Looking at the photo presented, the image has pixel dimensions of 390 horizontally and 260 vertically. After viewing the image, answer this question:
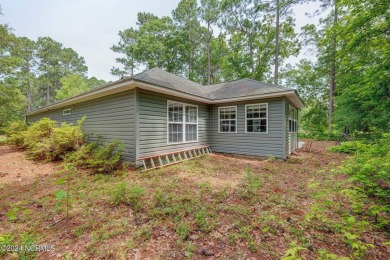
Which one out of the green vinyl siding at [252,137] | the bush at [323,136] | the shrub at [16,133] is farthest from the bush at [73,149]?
the bush at [323,136]

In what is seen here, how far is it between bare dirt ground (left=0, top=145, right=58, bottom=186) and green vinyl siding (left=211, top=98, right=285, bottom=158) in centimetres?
697

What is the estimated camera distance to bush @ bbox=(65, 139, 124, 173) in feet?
17.0

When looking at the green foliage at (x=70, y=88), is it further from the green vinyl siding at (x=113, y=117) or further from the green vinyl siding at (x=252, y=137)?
the green vinyl siding at (x=252, y=137)

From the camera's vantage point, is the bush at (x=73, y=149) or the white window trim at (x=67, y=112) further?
the white window trim at (x=67, y=112)

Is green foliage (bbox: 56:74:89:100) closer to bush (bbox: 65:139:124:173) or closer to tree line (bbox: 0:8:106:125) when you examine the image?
tree line (bbox: 0:8:106:125)

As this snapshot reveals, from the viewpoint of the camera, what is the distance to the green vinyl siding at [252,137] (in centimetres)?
702

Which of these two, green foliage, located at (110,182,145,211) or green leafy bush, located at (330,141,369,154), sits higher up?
green leafy bush, located at (330,141,369,154)

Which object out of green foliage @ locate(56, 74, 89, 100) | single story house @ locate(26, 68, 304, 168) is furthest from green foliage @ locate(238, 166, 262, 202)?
green foliage @ locate(56, 74, 89, 100)

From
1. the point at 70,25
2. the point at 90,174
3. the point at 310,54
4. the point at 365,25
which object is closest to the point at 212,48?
the point at 310,54

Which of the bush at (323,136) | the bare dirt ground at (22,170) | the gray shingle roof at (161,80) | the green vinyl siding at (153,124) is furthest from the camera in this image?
the bush at (323,136)

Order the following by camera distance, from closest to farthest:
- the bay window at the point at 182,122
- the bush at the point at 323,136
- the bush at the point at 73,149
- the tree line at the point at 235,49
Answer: the bush at the point at 73,149
the bay window at the point at 182,122
the tree line at the point at 235,49
the bush at the point at 323,136

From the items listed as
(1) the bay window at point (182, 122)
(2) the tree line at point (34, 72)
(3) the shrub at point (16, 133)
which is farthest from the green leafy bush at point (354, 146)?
(2) the tree line at point (34, 72)

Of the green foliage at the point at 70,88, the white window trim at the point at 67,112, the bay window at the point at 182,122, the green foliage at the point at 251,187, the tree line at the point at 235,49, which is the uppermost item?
the tree line at the point at 235,49

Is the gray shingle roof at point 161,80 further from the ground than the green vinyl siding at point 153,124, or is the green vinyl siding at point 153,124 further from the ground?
the gray shingle roof at point 161,80
